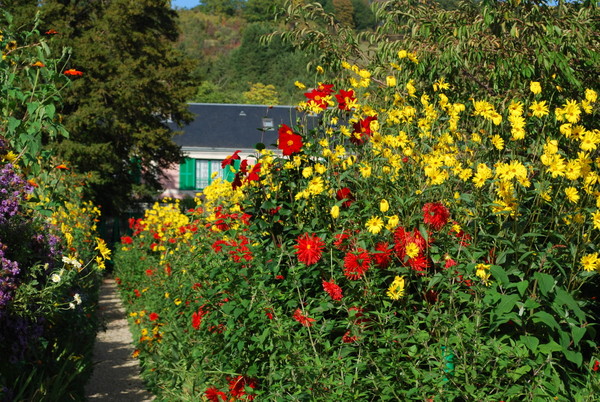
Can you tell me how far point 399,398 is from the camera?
9.49 ft

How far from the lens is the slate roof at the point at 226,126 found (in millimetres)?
28766

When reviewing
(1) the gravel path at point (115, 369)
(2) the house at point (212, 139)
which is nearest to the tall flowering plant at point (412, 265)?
(1) the gravel path at point (115, 369)

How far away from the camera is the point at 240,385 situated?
3.76 meters

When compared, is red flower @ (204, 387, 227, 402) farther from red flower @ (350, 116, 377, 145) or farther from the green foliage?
the green foliage

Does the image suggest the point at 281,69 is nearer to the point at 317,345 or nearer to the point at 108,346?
the point at 108,346

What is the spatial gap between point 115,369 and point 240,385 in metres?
3.87

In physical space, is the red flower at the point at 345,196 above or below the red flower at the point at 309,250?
above

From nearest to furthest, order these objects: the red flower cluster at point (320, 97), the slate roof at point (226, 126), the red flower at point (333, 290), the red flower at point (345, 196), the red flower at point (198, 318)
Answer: the red flower at point (333, 290) < the red flower at point (345, 196) < the red flower cluster at point (320, 97) < the red flower at point (198, 318) < the slate roof at point (226, 126)

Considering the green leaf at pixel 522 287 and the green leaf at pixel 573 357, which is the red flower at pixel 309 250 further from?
the green leaf at pixel 573 357

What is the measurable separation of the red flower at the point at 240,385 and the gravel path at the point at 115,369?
2.59 meters

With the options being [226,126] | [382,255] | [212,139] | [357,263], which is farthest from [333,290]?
[226,126]

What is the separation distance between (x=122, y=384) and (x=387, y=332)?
4364mm

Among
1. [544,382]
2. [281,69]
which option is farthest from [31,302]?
[281,69]

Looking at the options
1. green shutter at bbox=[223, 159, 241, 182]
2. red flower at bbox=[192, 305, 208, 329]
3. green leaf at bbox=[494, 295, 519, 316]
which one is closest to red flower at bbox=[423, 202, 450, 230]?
green leaf at bbox=[494, 295, 519, 316]
